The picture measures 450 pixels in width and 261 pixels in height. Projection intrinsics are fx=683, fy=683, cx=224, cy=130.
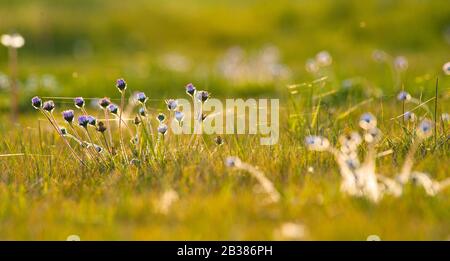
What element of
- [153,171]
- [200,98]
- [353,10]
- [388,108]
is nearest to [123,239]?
[153,171]

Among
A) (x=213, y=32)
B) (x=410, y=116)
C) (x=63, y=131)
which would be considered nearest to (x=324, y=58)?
(x=410, y=116)

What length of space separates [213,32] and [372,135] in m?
15.7

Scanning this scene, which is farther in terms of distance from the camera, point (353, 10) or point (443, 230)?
point (353, 10)

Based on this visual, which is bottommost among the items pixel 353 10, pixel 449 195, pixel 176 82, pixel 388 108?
pixel 449 195

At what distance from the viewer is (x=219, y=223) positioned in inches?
125

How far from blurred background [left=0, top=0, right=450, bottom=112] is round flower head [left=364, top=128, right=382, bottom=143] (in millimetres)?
7882

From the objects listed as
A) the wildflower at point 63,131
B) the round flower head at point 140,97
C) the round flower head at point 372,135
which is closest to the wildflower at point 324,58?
the round flower head at point 372,135

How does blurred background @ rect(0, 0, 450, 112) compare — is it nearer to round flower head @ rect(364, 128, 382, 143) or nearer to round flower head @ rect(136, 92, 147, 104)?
round flower head @ rect(364, 128, 382, 143)

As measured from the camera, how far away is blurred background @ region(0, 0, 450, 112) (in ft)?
50.7

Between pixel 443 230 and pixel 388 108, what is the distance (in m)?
3.13

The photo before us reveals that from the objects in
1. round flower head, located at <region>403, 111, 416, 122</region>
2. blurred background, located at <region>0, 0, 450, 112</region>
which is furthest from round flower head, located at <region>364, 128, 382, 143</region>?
blurred background, located at <region>0, 0, 450, 112</region>

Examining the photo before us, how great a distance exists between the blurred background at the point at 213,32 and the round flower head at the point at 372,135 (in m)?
7.88

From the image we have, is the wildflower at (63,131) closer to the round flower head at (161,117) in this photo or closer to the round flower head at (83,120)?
the round flower head at (83,120)
